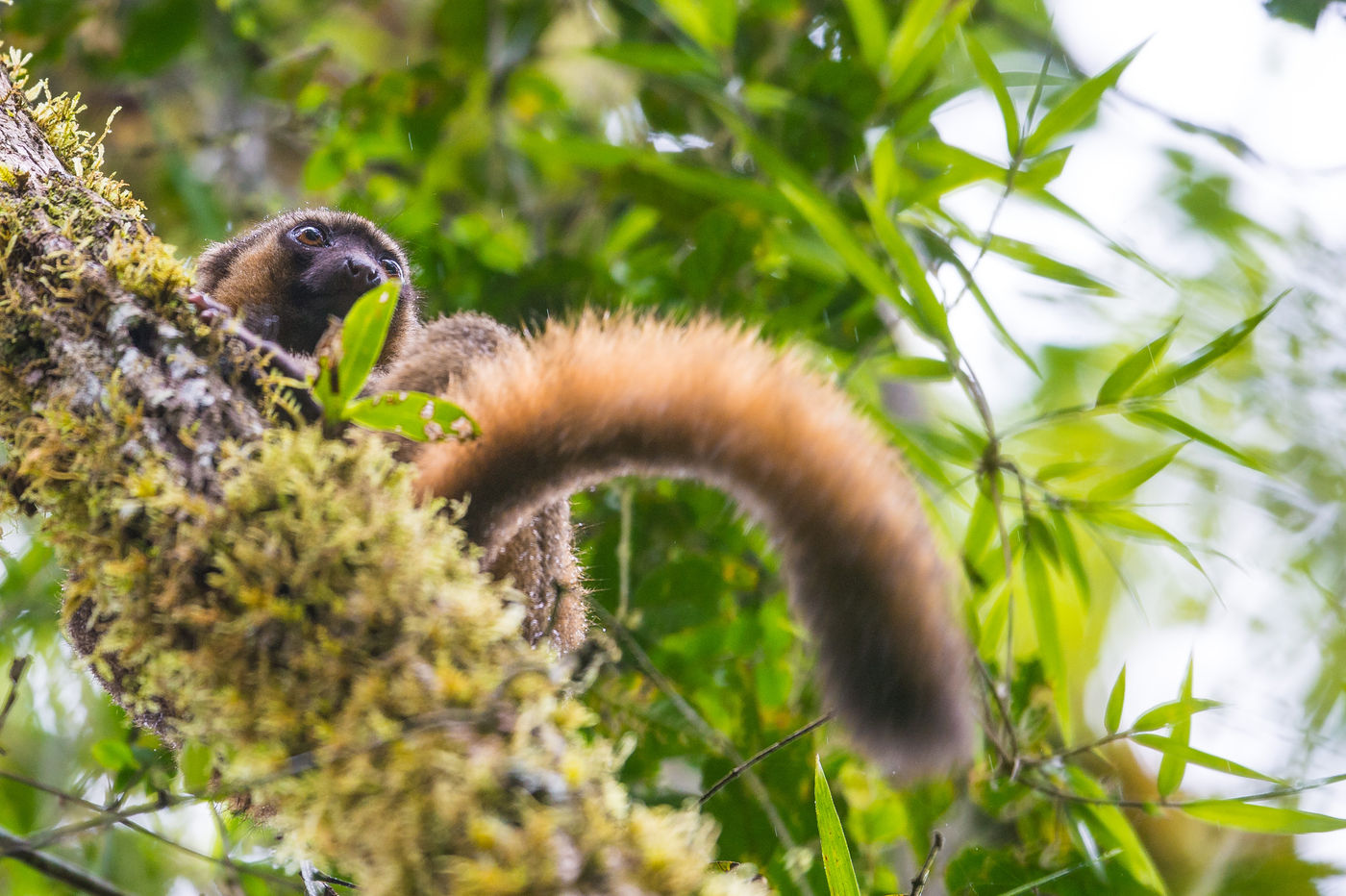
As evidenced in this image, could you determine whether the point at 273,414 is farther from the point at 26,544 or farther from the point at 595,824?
the point at 26,544

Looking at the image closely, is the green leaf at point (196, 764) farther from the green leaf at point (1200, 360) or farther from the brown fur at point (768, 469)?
the green leaf at point (1200, 360)

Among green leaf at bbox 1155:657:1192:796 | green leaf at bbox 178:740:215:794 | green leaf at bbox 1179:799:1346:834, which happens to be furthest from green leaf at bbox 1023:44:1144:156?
green leaf at bbox 178:740:215:794

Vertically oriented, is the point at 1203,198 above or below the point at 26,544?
above

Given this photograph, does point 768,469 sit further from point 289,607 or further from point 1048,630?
point 1048,630

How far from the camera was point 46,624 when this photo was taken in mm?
3090

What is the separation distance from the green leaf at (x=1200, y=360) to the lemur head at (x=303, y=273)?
2046 mm

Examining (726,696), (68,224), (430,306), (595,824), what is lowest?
(595,824)

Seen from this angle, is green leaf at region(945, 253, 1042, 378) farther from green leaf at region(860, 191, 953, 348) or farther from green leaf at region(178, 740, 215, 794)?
green leaf at region(178, 740, 215, 794)

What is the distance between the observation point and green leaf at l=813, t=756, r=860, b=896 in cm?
174

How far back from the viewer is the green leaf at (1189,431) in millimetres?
2141

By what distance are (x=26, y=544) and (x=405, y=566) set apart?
2.35 meters

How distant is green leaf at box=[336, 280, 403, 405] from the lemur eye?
1.69m

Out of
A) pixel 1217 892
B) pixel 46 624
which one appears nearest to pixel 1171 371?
pixel 1217 892

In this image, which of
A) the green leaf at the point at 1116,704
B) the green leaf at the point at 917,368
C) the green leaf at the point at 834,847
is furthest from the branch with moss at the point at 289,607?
A: the green leaf at the point at 917,368
